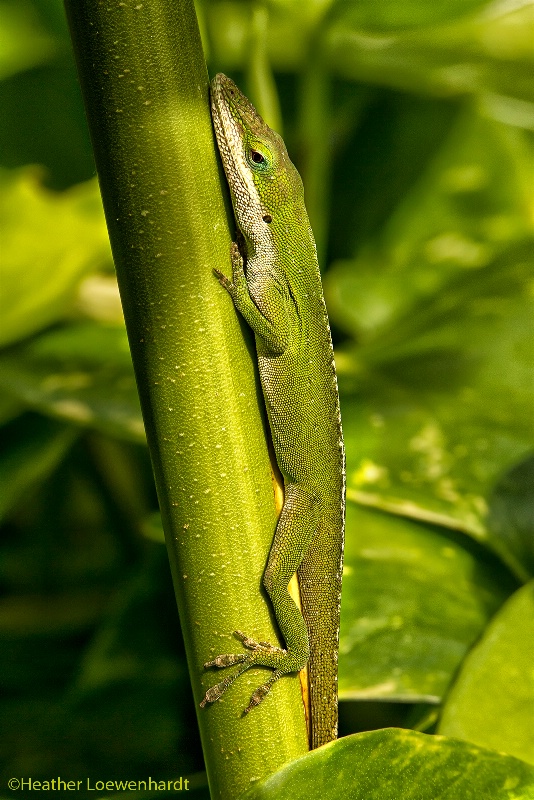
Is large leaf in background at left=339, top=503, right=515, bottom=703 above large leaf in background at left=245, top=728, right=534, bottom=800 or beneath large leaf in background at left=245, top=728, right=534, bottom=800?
above

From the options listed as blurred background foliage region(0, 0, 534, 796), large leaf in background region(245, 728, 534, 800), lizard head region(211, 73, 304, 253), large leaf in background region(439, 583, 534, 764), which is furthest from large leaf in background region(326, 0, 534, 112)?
large leaf in background region(245, 728, 534, 800)

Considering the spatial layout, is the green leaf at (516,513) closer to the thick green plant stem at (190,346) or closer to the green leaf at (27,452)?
the thick green plant stem at (190,346)

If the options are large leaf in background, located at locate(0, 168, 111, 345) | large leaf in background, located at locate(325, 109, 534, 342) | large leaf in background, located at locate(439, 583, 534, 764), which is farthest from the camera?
large leaf in background, located at locate(325, 109, 534, 342)

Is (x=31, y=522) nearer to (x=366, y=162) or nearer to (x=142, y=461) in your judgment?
(x=142, y=461)

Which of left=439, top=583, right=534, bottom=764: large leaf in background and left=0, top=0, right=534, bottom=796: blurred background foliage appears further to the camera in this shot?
left=0, top=0, right=534, bottom=796: blurred background foliage

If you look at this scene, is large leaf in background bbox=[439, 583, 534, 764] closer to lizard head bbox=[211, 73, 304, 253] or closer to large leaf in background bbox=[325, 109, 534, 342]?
lizard head bbox=[211, 73, 304, 253]

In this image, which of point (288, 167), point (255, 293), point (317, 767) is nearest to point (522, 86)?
point (288, 167)

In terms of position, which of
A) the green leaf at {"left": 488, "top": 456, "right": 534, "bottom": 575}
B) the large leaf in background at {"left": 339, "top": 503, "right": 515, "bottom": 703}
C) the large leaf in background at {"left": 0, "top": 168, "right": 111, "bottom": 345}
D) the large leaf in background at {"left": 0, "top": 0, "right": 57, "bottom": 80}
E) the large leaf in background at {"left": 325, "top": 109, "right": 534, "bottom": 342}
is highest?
the large leaf in background at {"left": 0, "top": 0, "right": 57, "bottom": 80}

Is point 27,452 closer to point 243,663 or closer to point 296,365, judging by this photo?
point 296,365
